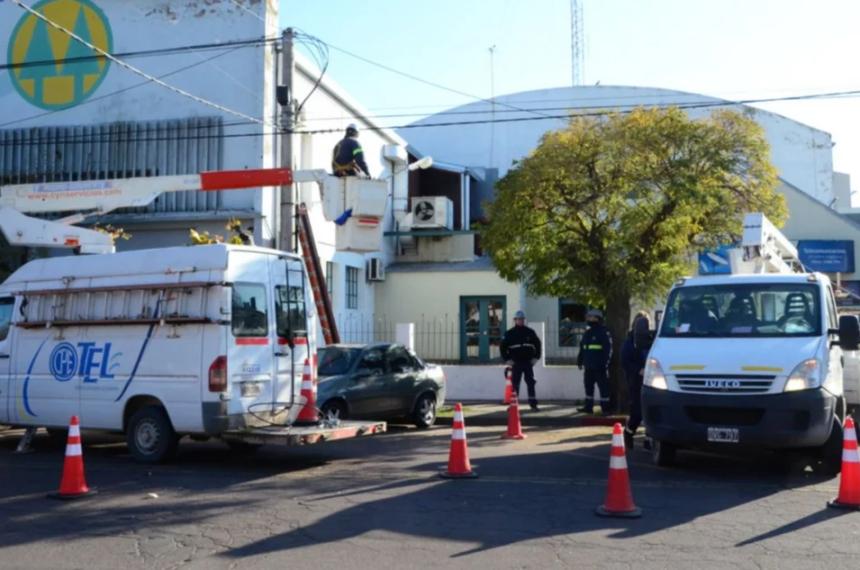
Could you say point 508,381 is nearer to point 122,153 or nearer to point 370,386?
point 370,386

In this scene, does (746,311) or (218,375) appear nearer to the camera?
(218,375)

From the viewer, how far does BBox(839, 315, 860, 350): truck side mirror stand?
10.1 meters

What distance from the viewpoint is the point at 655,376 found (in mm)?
10422

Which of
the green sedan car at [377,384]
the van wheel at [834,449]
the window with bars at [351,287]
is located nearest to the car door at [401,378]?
the green sedan car at [377,384]

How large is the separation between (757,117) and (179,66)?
29704 mm

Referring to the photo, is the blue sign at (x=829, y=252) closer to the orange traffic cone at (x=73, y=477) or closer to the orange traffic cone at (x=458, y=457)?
the orange traffic cone at (x=458, y=457)

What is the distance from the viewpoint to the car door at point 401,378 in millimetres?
14961

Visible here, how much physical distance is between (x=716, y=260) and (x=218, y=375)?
42.3 feet

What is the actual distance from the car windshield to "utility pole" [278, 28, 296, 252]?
278cm

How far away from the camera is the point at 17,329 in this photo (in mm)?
12625

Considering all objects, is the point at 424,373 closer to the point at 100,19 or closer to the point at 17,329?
the point at 17,329

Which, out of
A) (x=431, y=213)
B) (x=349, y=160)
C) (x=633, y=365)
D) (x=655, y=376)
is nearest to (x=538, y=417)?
(x=633, y=365)

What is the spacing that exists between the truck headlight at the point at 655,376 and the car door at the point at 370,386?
16.9ft

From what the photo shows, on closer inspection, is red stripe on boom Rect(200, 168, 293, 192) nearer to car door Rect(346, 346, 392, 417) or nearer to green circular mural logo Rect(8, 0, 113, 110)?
car door Rect(346, 346, 392, 417)
